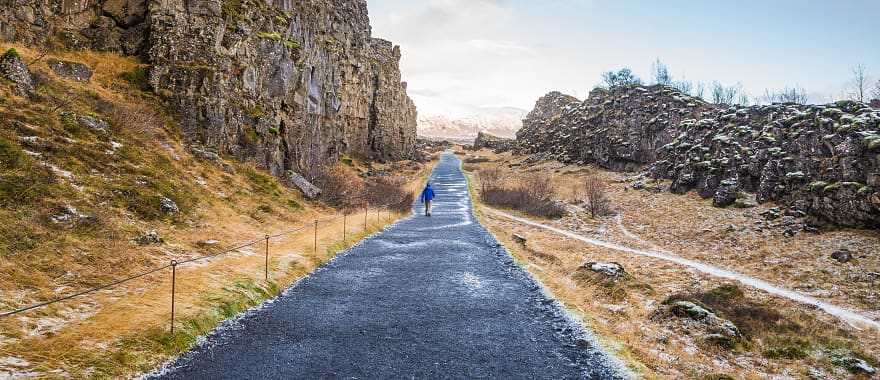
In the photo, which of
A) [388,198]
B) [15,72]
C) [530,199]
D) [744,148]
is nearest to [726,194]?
[744,148]

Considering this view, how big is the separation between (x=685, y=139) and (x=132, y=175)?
54513 mm

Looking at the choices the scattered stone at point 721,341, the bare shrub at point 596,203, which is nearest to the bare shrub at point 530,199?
the bare shrub at point 596,203

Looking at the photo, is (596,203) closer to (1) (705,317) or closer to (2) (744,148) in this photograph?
(2) (744,148)

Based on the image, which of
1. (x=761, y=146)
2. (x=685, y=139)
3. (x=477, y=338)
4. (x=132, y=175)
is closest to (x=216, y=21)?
(x=132, y=175)

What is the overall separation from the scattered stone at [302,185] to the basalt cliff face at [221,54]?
2.69 ft

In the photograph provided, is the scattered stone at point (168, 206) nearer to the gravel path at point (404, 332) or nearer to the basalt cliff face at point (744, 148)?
the gravel path at point (404, 332)

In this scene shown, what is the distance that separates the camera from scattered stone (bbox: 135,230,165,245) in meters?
12.7

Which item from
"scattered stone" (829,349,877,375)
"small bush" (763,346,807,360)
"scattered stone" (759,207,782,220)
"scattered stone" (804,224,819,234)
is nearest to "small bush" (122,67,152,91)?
"small bush" (763,346,807,360)

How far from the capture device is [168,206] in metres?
15.8

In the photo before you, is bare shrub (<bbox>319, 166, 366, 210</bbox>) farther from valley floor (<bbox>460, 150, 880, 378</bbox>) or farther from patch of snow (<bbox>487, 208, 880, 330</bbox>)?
patch of snow (<bbox>487, 208, 880, 330</bbox>)

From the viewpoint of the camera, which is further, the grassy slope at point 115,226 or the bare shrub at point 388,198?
the bare shrub at point 388,198

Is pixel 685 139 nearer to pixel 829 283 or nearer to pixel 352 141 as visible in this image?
pixel 829 283

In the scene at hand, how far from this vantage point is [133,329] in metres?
7.75

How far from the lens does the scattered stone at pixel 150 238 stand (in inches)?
501
